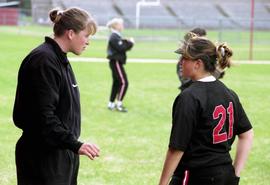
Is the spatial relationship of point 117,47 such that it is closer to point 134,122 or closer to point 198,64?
point 134,122

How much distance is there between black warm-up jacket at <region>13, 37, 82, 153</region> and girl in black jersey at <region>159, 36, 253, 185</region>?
0.64m

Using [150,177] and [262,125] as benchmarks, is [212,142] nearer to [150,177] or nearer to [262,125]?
[150,177]

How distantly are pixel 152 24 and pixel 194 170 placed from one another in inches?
1765

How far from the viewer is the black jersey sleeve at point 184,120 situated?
366cm

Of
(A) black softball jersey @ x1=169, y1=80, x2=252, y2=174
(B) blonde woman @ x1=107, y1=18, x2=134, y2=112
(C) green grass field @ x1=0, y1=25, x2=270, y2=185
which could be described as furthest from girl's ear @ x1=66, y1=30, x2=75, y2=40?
(B) blonde woman @ x1=107, y1=18, x2=134, y2=112

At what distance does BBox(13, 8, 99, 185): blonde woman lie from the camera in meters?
3.75

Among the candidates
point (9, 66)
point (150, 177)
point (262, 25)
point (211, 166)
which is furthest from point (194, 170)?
point (262, 25)

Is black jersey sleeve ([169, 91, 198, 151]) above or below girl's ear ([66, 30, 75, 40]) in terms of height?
below

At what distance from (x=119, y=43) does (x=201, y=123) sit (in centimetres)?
855

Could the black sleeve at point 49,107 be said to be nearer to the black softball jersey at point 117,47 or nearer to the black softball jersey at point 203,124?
the black softball jersey at point 203,124

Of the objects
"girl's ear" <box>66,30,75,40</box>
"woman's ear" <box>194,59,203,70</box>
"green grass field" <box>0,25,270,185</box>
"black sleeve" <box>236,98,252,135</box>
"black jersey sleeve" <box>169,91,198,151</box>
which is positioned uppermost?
"girl's ear" <box>66,30,75,40</box>

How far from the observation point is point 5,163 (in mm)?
7746

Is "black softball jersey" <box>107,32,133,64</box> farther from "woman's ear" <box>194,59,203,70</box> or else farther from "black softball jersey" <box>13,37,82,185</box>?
"woman's ear" <box>194,59,203,70</box>

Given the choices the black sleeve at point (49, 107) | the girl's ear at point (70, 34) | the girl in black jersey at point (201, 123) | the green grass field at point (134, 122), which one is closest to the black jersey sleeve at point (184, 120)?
the girl in black jersey at point (201, 123)
